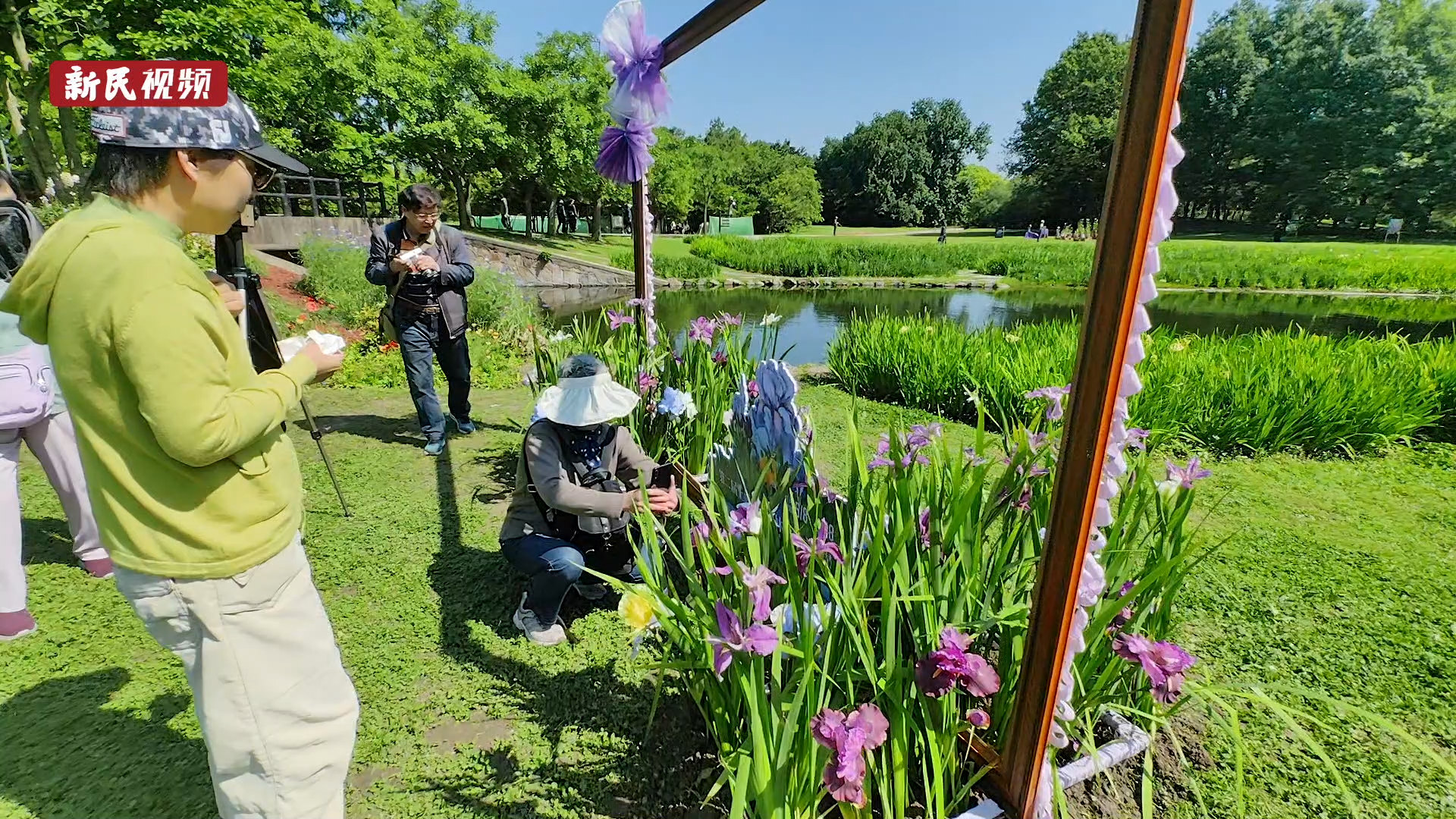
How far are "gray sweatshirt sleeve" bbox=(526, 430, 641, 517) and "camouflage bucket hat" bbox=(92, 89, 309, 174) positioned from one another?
123 centimetres

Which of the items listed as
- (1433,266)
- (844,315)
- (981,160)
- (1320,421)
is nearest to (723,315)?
(981,160)

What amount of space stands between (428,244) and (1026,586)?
3.70 metres

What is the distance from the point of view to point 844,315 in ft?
50.1

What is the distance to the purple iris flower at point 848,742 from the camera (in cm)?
118

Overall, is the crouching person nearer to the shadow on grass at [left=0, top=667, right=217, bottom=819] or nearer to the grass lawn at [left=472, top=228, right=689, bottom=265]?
the shadow on grass at [left=0, top=667, right=217, bottom=819]

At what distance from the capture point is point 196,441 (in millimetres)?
1112

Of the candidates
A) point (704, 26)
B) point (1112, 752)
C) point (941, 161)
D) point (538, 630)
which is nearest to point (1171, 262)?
point (704, 26)

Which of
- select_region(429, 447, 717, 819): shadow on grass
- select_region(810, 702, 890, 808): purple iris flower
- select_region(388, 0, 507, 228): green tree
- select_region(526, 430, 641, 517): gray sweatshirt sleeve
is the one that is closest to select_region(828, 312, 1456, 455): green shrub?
select_region(526, 430, 641, 517): gray sweatshirt sleeve

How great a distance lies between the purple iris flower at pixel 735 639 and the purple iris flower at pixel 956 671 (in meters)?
0.31

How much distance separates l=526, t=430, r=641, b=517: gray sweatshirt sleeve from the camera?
225 cm

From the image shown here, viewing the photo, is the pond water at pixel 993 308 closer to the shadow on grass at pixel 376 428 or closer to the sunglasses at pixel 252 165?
the shadow on grass at pixel 376 428

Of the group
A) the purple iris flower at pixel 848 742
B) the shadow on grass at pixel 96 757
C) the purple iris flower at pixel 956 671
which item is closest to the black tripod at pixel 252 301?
the shadow on grass at pixel 96 757

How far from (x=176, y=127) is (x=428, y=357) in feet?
10.3

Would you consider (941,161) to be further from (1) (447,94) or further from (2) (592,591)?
(2) (592,591)
